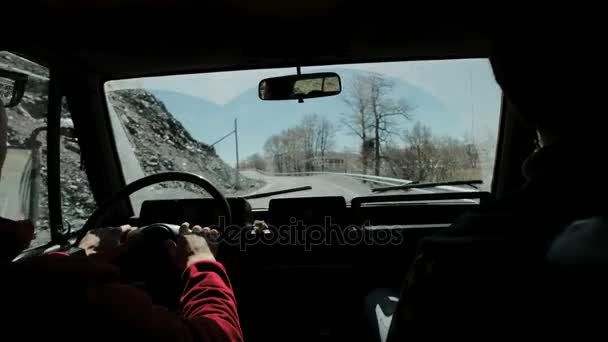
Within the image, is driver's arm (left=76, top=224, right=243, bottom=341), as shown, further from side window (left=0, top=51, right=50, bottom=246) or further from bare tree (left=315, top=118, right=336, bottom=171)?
bare tree (left=315, top=118, right=336, bottom=171)

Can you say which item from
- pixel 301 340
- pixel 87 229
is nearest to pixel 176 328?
pixel 87 229

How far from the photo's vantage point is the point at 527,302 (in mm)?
987

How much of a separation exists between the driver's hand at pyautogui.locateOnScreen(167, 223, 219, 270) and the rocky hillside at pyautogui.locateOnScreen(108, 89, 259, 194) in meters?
1.64

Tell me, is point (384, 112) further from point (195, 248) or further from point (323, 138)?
point (195, 248)

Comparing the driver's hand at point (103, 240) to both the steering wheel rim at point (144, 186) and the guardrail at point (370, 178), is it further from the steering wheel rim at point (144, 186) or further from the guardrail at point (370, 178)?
the guardrail at point (370, 178)

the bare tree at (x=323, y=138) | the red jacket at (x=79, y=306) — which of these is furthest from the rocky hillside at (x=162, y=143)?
the red jacket at (x=79, y=306)

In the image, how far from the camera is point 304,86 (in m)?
3.76

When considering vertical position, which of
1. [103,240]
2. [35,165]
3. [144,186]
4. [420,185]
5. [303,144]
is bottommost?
[103,240]

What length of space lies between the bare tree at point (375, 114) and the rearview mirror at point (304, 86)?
0.63 ft

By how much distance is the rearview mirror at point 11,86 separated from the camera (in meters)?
3.11

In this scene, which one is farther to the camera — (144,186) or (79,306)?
(144,186)

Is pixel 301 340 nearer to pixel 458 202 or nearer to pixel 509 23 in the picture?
pixel 458 202

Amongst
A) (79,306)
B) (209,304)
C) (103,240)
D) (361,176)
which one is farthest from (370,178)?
(79,306)

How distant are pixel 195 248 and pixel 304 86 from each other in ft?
6.57
